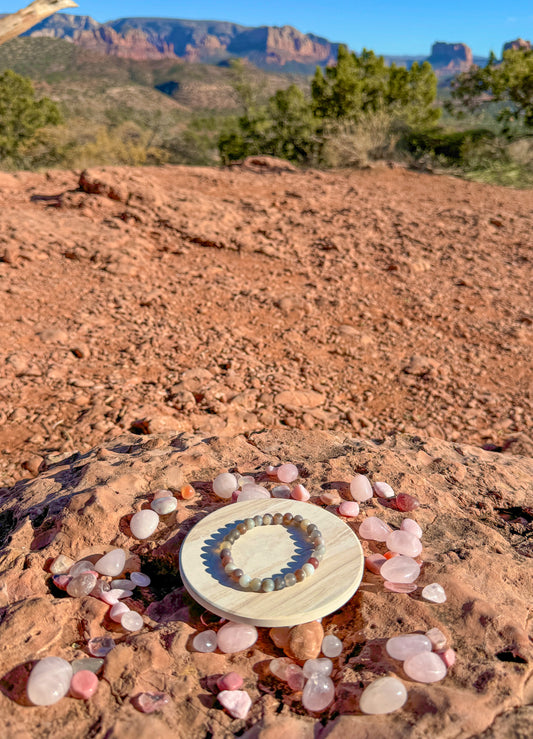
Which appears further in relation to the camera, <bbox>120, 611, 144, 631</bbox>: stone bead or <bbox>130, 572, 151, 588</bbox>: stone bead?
<bbox>130, 572, 151, 588</bbox>: stone bead

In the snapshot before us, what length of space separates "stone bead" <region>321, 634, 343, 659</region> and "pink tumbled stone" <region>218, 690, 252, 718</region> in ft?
0.79

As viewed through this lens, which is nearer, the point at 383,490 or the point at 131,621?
the point at 131,621

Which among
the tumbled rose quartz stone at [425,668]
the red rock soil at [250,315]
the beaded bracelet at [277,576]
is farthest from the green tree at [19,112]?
the tumbled rose quartz stone at [425,668]

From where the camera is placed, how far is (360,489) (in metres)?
1.82

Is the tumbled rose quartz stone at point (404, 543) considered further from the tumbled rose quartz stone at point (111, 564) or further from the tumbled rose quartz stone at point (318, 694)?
the tumbled rose quartz stone at point (111, 564)

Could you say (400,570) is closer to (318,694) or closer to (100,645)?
(318,694)

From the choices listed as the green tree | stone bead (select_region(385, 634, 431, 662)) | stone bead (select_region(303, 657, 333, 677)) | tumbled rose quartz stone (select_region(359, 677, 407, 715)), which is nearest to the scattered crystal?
stone bead (select_region(303, 657, 333, 677))

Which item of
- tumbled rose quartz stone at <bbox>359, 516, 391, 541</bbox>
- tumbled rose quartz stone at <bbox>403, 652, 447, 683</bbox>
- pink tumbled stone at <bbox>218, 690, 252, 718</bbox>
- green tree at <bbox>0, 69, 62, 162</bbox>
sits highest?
green tree at <bbox>0, 69, 62, 162</bbox>

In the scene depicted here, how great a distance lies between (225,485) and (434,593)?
2.51 ft

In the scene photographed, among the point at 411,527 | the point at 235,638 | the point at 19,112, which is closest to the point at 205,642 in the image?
the point at 235,638

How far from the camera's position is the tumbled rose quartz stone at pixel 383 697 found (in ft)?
3.60

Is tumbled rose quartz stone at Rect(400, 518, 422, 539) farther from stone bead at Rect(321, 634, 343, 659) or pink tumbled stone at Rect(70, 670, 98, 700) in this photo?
pink tumbled stone at Rect(70, 670, 98, 700)

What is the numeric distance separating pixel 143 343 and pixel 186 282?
1002mm

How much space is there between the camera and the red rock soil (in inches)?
109
